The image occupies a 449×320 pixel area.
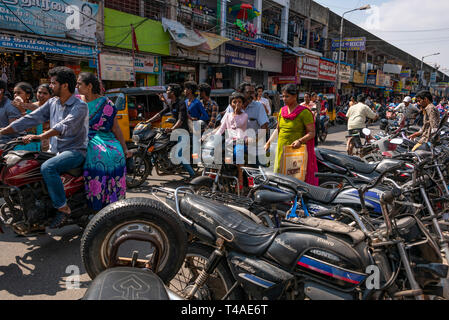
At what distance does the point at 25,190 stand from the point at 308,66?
72.8ft

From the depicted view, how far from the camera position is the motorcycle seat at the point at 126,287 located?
51.4 inches

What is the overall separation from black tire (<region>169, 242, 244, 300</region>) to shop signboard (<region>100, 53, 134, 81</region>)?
33.6 ft

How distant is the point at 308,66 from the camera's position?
22.7 meters

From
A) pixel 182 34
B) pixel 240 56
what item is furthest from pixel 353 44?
pixel 182 34

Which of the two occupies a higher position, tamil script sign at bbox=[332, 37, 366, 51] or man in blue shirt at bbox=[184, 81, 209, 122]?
tamil script sign at bbox=[332, 37, 366, 51]

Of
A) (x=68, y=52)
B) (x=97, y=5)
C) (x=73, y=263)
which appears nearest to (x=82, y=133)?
(x=73, y=263)

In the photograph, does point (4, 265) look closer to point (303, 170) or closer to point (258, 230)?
point (258, 230)

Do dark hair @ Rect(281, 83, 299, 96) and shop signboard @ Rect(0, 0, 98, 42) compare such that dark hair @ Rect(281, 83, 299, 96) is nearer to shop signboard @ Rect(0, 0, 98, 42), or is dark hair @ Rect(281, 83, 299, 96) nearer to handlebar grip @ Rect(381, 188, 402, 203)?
handlebar grip @ Rect(381, 188, 402, 203)

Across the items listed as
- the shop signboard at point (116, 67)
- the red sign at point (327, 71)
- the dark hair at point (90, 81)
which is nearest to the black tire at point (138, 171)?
the dark hair at point (90, 81)

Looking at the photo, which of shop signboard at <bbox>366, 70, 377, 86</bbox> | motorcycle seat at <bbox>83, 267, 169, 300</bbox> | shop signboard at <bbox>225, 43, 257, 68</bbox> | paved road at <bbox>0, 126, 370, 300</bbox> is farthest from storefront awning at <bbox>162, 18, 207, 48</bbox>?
shop signboard at <bbox>366, 70, 377, 86</bbox>

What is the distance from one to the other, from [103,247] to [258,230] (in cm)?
94

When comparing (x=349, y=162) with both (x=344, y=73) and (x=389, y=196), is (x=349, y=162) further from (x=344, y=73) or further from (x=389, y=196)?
(x=344, y=73)

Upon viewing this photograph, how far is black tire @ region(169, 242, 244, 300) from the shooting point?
6.65ft
